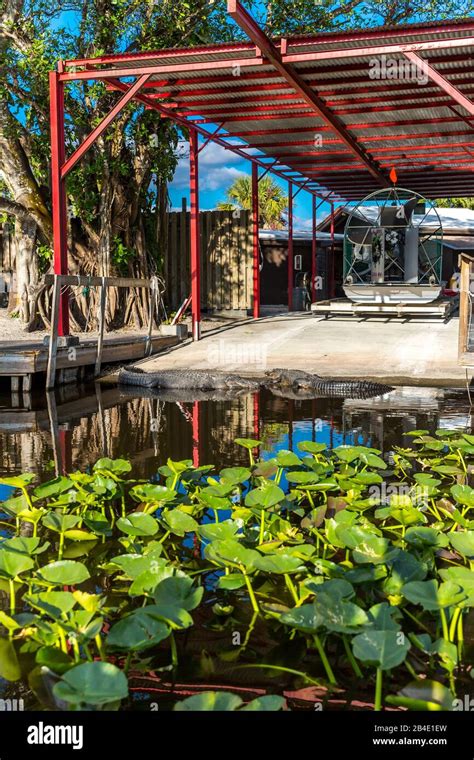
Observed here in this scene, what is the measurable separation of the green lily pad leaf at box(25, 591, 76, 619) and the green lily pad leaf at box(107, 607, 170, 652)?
25 centimetres

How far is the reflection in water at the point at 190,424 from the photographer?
638 centimetres

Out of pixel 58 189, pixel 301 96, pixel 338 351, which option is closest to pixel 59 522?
pixel 58 189

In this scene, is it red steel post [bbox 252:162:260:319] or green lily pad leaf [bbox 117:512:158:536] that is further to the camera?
red steel post [bbox 252:162:260:319]

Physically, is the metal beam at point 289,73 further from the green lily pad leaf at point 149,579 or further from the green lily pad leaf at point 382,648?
the green lily pad leaf at point 382,648

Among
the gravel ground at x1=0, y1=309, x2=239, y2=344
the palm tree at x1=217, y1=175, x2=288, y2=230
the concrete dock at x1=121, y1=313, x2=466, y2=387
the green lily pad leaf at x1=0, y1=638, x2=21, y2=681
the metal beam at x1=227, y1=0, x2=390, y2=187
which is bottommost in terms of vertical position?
the green lily pad leaf at x1=0, y1=638, x2=21, y2=681

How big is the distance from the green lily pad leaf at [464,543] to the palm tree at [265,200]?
110 feet

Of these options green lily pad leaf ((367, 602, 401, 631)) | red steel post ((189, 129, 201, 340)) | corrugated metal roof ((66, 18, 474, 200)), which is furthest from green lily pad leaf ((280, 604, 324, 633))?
red steel post ((189, 129, 201, 340))

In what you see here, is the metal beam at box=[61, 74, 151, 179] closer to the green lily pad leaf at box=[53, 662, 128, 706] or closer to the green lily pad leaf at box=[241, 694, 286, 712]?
the green lily pad leaf at box=[53, 662, 128, 706]

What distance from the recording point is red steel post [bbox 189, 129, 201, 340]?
13773 mm

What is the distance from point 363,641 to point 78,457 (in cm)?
425

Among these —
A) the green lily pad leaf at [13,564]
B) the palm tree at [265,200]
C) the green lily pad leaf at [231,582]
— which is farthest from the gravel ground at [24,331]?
the palm tree at [265,200]

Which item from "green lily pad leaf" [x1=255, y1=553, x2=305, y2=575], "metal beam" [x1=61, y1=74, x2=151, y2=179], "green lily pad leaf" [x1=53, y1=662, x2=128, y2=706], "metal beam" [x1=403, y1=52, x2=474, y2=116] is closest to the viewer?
"green lily pad leaf" [x1=53, y1=662, x2=128, y2=706]

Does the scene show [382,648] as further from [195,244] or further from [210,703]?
[195,244]

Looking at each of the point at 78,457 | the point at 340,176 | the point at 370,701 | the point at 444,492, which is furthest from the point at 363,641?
the point at 340,176
